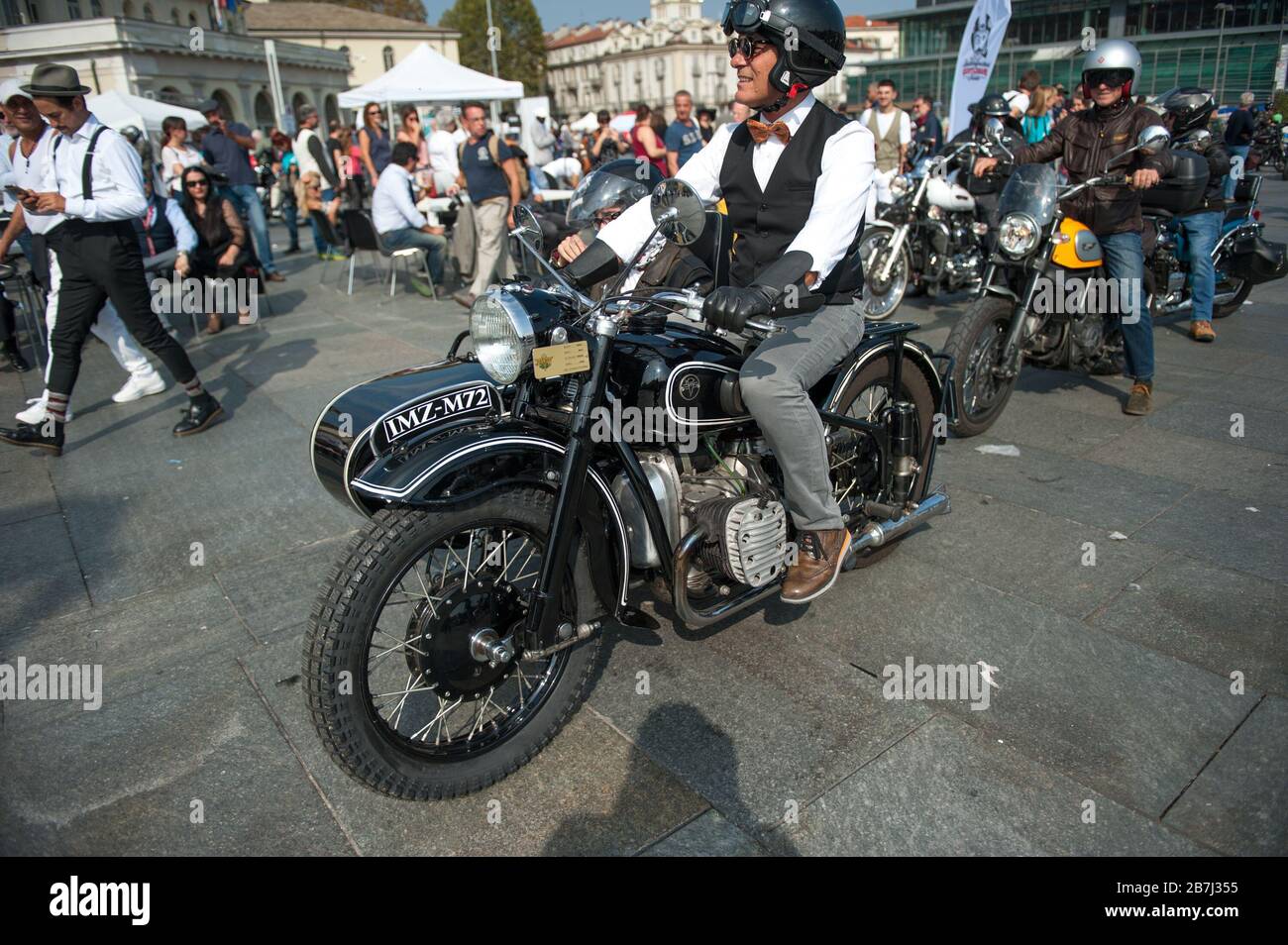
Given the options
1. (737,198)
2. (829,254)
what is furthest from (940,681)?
(737,198)

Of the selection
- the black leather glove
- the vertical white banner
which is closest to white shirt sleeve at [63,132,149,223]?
the black leather glove

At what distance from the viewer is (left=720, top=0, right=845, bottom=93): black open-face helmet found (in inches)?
111

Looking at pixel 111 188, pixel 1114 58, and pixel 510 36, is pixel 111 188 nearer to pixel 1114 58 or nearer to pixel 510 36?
pixel 1114 58

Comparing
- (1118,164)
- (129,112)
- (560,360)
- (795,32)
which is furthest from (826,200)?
(129,112)

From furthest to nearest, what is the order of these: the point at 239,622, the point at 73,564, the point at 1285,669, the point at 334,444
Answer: the point at 73,564 < the point at 239,622 < the point at 1285,669 < the point at 334,444

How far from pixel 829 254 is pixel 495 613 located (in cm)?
156

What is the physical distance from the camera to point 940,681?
3117mm

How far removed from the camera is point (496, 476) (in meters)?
2.52

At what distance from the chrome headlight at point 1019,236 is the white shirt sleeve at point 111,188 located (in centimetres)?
526

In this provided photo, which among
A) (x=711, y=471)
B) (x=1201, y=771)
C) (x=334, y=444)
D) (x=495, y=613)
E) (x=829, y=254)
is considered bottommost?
(x=1201, y=771)

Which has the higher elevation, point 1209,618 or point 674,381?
point 674,381

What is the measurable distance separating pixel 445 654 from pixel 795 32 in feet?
7.26
